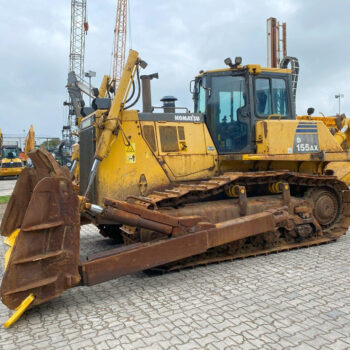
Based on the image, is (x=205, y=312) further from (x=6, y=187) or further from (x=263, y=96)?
(x=6, y=187)

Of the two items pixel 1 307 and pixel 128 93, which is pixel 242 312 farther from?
pixel 128 93

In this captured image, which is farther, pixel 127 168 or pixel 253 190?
pixel 253 190

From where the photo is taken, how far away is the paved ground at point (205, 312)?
11.1ft

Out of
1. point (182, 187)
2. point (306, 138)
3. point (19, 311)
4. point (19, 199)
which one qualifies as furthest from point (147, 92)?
point (19, 311)

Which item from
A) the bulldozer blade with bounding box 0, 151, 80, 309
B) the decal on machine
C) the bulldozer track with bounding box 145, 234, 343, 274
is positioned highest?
the decal on machine

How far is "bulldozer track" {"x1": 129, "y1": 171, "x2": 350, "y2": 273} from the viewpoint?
546 cm

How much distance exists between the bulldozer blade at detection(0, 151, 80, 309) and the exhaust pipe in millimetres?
2639

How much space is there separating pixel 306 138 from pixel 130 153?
3.25 meters

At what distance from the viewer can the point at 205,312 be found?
156 inches

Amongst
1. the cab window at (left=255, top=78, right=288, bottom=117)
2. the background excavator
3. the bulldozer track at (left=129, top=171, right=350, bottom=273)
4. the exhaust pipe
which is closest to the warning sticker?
the bulldozer track at (left=129, top=171, right=350, bottom=273)

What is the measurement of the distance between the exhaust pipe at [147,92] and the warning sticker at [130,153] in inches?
34.9

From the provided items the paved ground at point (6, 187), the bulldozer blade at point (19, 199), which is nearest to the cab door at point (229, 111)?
the bulldozer blade at point (19, 199)

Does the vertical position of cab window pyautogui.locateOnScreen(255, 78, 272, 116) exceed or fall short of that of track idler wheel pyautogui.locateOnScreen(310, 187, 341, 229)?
it exceeds it

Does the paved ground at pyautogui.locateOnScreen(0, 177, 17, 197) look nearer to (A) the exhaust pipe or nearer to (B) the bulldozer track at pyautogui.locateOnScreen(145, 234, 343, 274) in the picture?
(A) the exhaust pipe
